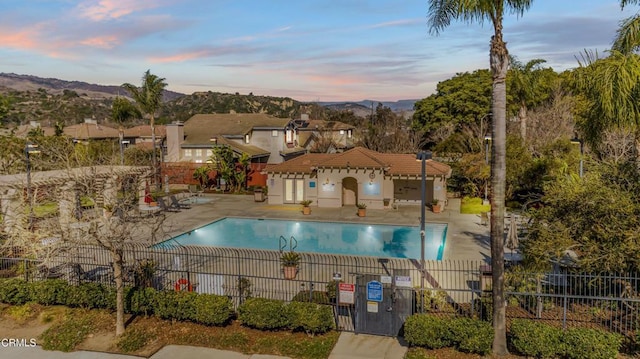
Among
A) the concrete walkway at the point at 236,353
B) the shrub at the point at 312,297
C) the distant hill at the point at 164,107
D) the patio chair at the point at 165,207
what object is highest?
the distant hill at the point at 164,107

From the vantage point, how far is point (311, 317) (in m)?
12.8

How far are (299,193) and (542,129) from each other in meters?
24.6

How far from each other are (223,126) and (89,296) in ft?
123

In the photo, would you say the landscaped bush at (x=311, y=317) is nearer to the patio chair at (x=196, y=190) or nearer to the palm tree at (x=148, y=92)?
the patio chair at (x=196, y=190)

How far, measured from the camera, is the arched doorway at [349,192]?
3416cm

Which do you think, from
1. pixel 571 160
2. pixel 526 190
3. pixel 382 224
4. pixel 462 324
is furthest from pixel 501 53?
pixel 526 190

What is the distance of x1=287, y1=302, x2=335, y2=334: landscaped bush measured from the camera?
12.8 m

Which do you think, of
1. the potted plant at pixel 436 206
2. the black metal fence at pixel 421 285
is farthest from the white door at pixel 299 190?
the black metal fence at pixel 421 285

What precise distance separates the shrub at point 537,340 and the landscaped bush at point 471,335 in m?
0.64

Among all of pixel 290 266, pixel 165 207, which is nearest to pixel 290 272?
pixel 290 266

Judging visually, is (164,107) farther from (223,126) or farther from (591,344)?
(591,344)

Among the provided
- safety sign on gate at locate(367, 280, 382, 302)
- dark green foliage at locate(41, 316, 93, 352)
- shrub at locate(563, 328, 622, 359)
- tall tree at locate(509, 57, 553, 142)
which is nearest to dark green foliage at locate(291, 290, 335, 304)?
safety sign on gate at locate(367, 280, 382, 302)

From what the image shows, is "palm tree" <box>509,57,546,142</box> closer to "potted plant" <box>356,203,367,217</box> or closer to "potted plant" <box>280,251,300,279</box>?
"potted plant" <box>356,203,367,217</box>

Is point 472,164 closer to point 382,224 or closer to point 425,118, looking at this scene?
point 382,224
